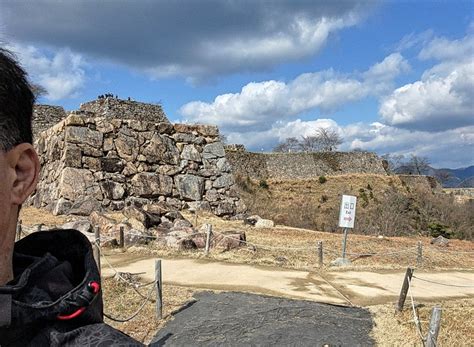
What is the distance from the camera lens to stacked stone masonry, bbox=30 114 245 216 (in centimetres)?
1409

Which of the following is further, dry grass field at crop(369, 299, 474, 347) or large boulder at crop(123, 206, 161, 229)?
large boulder at crop(123, 206, 161, 229)

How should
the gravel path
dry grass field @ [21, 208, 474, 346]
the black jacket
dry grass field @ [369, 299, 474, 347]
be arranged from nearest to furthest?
the black jacket
the gravel path
dry grass field @ [369, 299, 474, 347]
dry grass field @ [21, 208, 474, 346]

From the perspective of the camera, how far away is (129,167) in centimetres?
1505

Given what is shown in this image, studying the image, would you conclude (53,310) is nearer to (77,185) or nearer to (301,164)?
(77,185)

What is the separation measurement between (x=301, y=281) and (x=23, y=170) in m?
7.11

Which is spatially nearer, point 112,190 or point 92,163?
point 112,190

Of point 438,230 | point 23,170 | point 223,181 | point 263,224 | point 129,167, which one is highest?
point 23,170

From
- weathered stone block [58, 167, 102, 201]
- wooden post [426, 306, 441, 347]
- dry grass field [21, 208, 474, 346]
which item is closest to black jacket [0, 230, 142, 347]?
wooden post [426, 306, 441, 347]

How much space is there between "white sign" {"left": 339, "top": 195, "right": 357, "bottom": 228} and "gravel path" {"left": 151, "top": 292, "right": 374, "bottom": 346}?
14.3ft

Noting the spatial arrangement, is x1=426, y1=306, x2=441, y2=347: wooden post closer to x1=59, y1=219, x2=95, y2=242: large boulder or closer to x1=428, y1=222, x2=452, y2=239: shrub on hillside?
x1=59, y1=219, x2=95, y2=242: large boulder

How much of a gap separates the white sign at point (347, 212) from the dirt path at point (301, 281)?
1852mm

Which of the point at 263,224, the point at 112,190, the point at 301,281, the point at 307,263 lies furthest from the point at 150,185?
the point at 301,281

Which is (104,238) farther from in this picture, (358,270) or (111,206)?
(358,270)

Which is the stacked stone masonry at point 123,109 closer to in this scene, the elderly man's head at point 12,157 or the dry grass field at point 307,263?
the dry grass field at point 307,263
